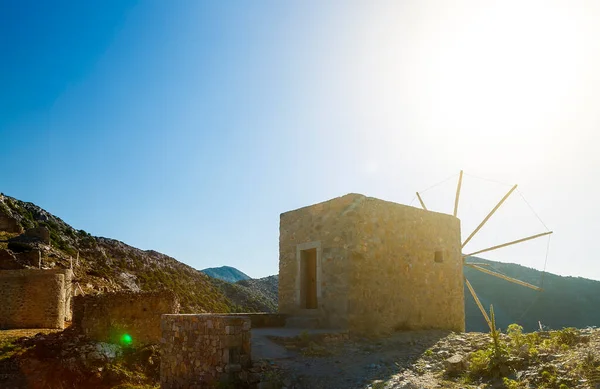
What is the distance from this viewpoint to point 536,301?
140 ft

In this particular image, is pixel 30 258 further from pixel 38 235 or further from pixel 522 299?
pixel 522 299

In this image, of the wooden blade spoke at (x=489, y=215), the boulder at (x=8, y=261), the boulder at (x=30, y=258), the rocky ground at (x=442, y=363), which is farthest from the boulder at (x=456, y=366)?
the boulder at (x=30, y=258)

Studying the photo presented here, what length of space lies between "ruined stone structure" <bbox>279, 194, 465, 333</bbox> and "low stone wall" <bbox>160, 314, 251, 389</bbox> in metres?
3.47

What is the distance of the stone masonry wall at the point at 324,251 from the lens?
1109cm

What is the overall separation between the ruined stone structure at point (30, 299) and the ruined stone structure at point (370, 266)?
10907 mm

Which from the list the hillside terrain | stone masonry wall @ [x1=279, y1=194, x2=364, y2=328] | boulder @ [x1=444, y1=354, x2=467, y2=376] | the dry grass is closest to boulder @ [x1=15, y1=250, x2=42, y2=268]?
the hillside terrain

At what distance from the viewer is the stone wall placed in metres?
16.2

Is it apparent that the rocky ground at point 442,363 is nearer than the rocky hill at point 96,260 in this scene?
Yes

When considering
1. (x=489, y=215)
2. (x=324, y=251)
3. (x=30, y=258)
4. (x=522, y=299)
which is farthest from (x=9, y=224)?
(x=522, y=299)

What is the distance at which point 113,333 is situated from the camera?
16188 millimetres

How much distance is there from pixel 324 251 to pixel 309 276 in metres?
1.40

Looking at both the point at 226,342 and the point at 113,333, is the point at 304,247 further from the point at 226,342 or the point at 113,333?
the point at 113,333

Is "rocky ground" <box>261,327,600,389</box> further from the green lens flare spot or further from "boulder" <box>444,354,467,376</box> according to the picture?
the green lens flare spot

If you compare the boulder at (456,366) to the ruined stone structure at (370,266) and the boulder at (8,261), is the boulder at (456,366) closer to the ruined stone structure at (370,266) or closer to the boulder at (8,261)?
the ruined stone structure at (370,266)
